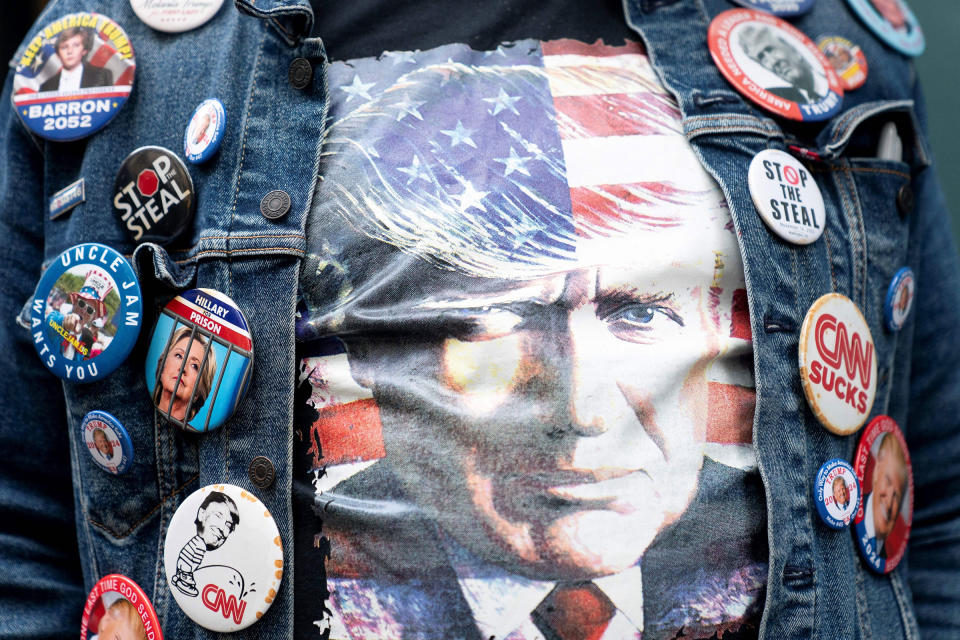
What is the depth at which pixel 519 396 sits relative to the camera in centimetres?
87

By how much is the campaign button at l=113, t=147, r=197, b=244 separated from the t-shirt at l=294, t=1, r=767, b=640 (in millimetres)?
159

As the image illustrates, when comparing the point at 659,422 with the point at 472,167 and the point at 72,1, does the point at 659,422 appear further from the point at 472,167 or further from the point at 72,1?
the point at 72,1

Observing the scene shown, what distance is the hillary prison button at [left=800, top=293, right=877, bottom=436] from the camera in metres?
0.93

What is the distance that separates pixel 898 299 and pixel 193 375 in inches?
34.5

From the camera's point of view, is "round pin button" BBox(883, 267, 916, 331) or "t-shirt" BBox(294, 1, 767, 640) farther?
"round pin button" BBox(883, 267, 916, 331)

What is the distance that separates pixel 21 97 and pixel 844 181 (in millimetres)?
1033

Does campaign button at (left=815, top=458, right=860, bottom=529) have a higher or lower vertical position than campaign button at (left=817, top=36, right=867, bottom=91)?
lower

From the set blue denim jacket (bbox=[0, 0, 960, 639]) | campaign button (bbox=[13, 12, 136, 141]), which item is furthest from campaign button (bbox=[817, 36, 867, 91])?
campaign button (bbox=[13, 12, 136, 141])

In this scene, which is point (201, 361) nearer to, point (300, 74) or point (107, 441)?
point (107, 441)

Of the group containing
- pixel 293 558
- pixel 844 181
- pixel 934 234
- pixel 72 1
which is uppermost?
pixel 72 1

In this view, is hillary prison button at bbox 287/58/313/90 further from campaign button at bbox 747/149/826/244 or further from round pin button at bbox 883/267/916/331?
round pin button at bbox 883/267/916/331

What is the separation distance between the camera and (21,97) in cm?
101

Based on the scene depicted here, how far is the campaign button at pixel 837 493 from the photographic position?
930 mm

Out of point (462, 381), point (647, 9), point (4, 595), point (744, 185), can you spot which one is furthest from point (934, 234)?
point (4, 595)
